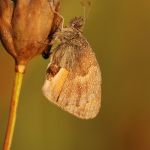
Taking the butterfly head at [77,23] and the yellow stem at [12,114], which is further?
the butterfly head at [77,23]

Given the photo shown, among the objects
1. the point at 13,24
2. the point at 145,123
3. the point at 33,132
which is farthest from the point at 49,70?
the point at 145,123

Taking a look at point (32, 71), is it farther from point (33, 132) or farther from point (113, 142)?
point (113, 142)

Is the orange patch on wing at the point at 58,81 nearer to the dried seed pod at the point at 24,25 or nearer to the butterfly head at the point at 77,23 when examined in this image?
the butterfly head at the point at 77,23

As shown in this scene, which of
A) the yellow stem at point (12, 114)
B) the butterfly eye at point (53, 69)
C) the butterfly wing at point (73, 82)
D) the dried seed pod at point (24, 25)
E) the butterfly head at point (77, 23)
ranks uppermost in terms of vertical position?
the dried seed pod at point (24, 25)

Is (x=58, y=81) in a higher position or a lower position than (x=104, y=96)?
higher

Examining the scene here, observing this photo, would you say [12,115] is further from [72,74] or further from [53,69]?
[72,74]

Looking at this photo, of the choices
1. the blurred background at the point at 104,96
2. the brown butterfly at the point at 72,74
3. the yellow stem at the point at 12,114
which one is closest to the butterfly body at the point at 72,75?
the brown butterfly at the point at 72,74

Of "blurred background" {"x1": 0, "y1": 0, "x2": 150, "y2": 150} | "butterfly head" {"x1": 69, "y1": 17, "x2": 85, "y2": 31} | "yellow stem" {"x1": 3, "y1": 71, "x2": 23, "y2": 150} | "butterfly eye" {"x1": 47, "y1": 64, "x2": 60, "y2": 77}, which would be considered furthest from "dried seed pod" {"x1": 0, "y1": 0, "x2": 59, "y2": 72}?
"blurred background" {"x1": 0, "y1": 0, "x2": 150, "y2": 150}

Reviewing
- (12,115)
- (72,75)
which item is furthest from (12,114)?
(72,75)
